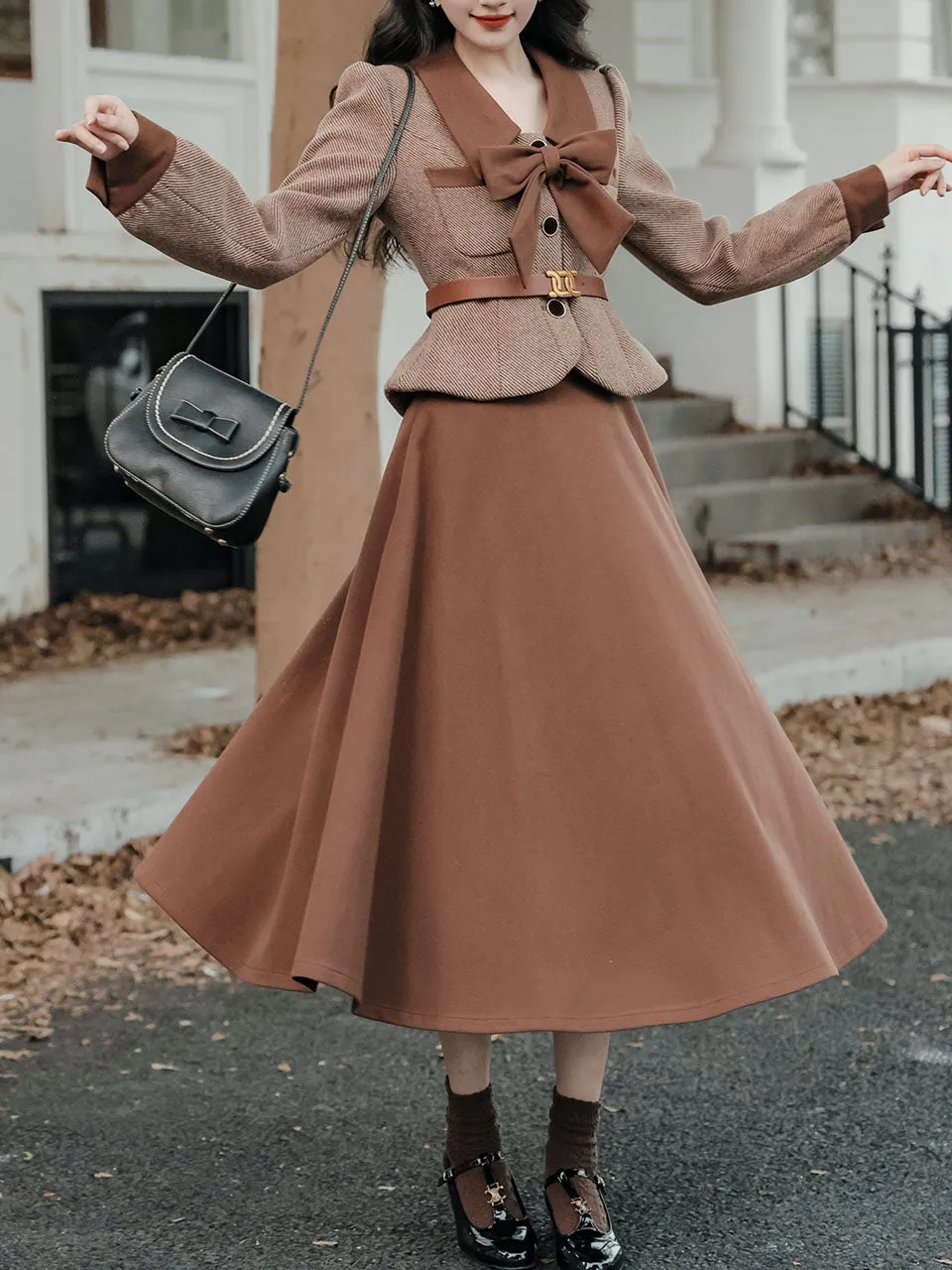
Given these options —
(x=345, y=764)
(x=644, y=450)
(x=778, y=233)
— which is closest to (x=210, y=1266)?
(x=345, y=764)

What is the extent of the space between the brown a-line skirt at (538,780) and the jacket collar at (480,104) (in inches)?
15.5

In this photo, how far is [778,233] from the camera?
3.07 m

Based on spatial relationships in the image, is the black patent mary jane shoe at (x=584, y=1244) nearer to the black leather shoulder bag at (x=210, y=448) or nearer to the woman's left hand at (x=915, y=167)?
the black leather shoulder bag at (x=210, y=448)

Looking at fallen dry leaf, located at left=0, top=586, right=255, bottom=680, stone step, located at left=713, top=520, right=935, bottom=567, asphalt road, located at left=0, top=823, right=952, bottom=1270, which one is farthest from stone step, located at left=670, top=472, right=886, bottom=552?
asphalt road, located at left=0, top=823, right=952, bottom=1270

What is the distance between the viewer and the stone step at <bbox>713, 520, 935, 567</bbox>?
993cm

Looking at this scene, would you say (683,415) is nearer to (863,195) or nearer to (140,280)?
(140,280)

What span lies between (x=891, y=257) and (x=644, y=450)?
364 inches

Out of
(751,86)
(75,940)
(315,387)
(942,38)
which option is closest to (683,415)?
(751,86)

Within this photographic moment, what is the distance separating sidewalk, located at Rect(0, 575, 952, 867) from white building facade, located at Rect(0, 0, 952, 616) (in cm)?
134

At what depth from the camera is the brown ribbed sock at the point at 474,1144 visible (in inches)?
117

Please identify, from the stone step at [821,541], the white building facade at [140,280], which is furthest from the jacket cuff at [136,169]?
the stone step at [821,541]

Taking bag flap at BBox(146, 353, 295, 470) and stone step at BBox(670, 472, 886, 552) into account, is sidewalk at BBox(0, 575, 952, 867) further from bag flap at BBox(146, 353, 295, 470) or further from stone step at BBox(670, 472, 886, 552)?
bag flap at BBox(146, 353, 295, 470)

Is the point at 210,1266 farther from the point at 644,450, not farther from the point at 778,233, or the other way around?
the point at 778,233

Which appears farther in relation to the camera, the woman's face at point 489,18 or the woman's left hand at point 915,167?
the woman's left hand at point 915,167
